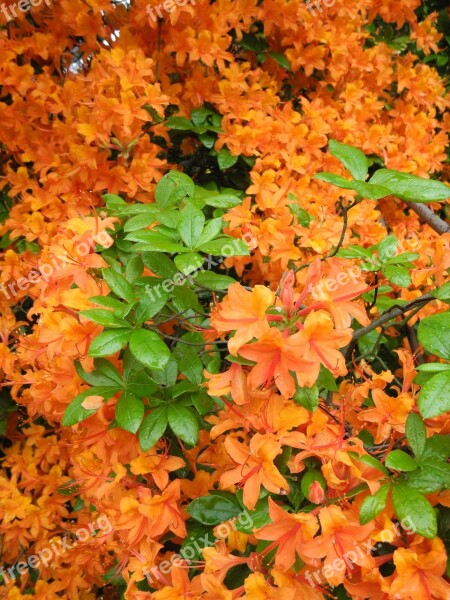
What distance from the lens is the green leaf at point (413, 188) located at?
1.02 meters

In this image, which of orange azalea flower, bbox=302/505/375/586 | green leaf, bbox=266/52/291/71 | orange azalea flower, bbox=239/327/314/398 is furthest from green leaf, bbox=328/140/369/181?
green leaf, bbox=266/52/291/71

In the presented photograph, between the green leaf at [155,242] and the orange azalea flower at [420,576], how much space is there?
0.62 m

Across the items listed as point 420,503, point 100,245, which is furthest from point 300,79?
point 420,503

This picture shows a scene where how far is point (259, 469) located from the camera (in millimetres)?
935

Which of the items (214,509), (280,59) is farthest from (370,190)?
(280,59)

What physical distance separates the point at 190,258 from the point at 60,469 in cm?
150

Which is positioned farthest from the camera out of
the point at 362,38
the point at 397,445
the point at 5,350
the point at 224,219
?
the point at 362,38

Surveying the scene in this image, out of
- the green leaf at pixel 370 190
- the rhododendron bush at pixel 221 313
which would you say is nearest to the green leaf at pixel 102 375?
the rhododendron bush at pixel 221 313

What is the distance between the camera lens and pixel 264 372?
0.89m

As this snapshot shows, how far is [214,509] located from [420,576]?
406mm

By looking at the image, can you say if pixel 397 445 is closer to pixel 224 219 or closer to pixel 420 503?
pixel 420 503

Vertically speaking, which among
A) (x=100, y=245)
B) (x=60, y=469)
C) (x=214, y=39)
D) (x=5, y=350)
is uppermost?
(x=214, y=39)

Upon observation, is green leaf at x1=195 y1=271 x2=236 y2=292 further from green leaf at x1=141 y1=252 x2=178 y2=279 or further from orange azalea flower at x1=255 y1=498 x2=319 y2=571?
orange azalea flower at x1=255 y1=498 x2=319 y2=571

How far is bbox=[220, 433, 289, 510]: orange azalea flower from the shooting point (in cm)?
91
